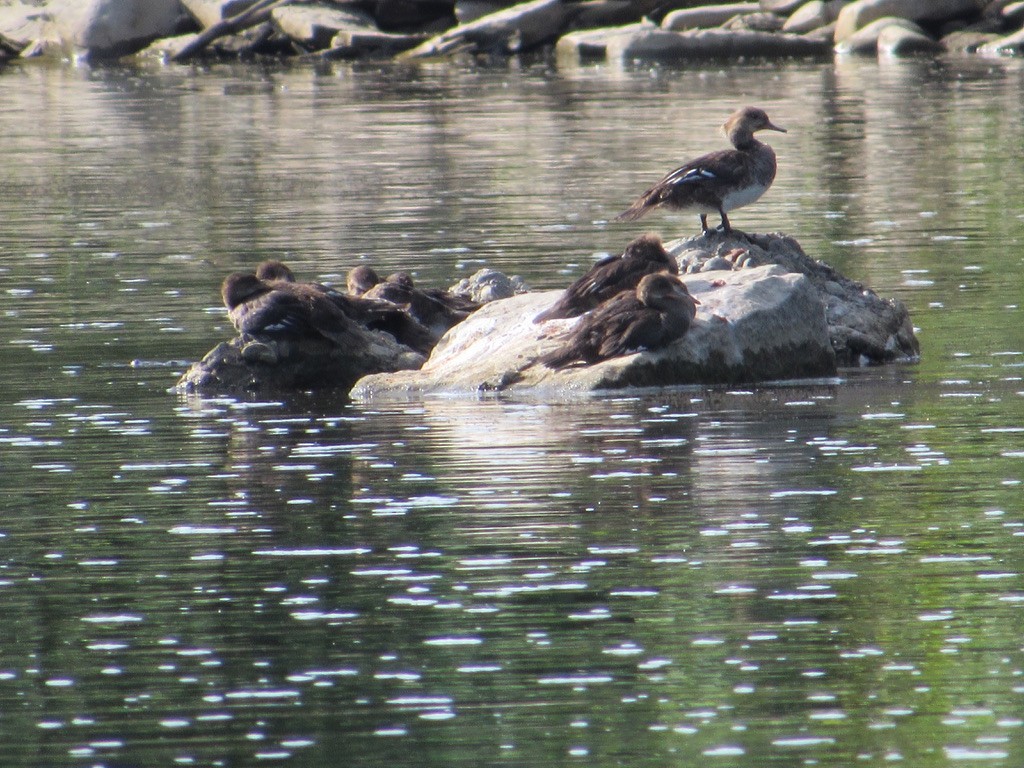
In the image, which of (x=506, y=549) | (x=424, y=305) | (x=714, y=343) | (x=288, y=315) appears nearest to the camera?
(x=506, y=549)

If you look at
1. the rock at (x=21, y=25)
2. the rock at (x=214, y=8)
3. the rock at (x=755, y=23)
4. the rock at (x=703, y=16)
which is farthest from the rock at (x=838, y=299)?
the rock at (x=21, y=25)

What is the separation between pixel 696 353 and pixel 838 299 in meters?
2.00

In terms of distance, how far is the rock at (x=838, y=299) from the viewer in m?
14.3

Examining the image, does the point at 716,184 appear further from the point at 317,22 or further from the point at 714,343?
the point at 317,22

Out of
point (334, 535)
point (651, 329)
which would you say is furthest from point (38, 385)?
point (334, 535)

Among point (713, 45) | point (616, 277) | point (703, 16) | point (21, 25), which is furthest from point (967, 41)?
point (616, 277)

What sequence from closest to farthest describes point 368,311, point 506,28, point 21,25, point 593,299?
point 593,299, point 368,311, point 506,28, point 21,25

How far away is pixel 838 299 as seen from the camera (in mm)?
14789

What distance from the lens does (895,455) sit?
10594 mm

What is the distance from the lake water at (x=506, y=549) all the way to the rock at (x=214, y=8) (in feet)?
133

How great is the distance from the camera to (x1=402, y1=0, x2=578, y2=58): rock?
190ft

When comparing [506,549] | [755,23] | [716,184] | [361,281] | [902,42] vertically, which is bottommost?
[902,42]

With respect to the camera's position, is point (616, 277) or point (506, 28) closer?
point (616, 277)

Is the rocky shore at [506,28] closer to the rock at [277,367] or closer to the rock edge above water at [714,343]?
the rock edge above water at [714,343]
